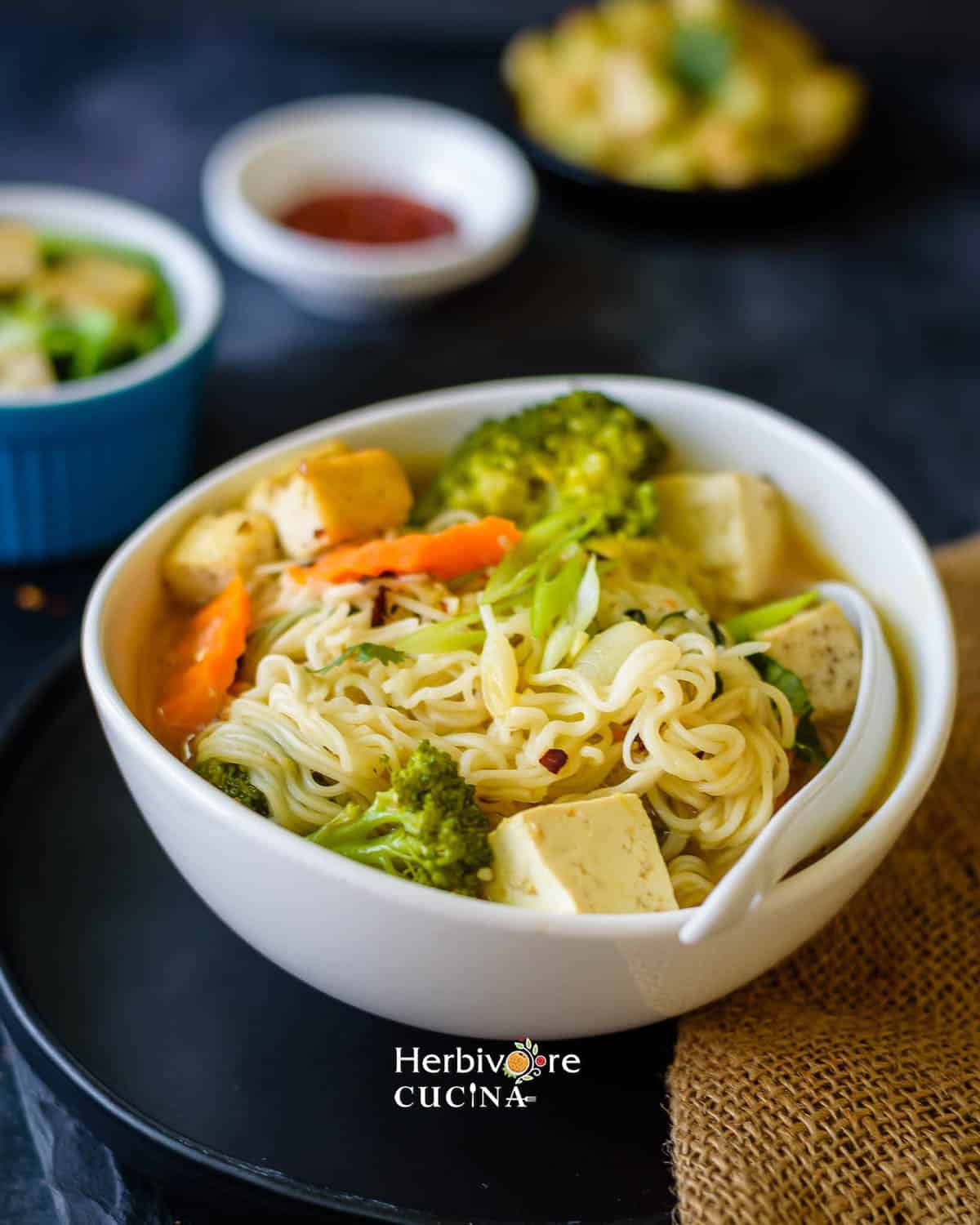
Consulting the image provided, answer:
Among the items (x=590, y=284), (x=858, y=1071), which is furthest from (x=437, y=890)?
(x=590, y=284)

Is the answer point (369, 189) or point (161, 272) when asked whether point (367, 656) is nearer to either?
point (161, 272)

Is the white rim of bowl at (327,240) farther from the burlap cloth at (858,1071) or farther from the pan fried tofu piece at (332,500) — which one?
the burlap cloth at (858,1071)

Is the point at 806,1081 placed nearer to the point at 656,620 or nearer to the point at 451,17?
the point at 656,620

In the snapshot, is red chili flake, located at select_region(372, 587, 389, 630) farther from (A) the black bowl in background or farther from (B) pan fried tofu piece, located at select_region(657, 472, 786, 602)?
(A) the black bowl in background

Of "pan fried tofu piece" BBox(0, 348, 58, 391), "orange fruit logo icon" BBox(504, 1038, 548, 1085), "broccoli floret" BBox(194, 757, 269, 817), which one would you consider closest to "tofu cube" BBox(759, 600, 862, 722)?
"orange fruit logo icon" BBox(504, 1038, 548, 1085)

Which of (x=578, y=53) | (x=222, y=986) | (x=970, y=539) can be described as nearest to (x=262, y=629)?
(x=222, y=986)

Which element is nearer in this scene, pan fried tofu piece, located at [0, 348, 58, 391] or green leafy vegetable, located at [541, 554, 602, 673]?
green leafy vegetable, located at [541, 554, 602, 673]
